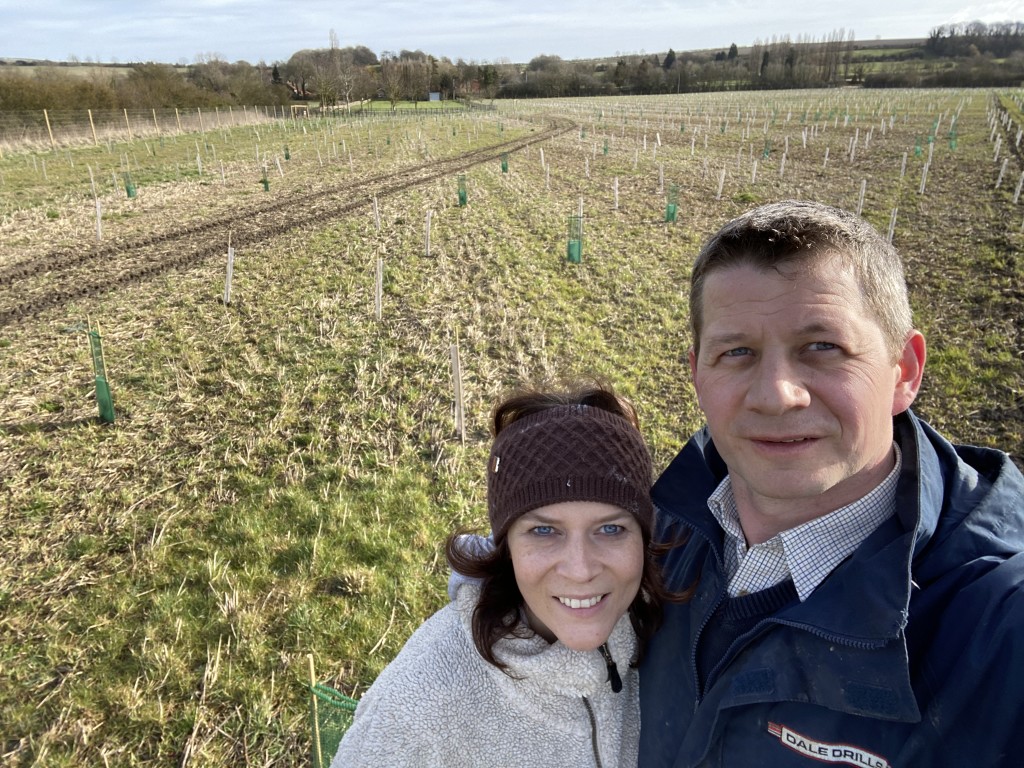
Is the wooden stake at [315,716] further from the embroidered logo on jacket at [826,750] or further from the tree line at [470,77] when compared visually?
the tree line at [470,77]

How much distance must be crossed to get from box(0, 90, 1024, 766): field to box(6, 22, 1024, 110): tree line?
31.5m

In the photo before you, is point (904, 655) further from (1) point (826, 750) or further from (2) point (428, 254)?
(2) point (428, 254)

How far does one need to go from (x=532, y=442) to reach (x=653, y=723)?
83 centimetres

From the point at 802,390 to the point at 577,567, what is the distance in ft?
2.47

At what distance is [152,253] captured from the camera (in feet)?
44.8

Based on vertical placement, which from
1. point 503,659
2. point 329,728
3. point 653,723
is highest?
point 503,659

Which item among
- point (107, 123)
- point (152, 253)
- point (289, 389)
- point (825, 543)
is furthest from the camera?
point (107, 123)

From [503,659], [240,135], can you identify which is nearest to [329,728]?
[503,659]

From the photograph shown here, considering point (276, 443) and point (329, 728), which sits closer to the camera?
point (329, 728)

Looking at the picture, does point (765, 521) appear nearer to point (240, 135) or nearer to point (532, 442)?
point (532, 442)

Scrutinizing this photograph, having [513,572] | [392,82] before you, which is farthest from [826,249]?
[392,82]

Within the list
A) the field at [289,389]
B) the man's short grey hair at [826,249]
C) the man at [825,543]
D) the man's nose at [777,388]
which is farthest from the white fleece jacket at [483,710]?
the field at [289,389]

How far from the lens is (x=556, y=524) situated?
1914 mm

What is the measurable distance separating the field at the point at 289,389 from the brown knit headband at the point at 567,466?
278cm
